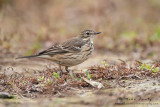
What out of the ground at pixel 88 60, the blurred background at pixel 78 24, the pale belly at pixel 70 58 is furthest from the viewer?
the blurred background at pixel 78 24

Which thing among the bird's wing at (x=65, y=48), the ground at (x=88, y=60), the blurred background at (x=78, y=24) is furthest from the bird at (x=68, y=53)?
the blurred background at (x=78, y=24)

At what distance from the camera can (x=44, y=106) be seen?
4902 millimetres

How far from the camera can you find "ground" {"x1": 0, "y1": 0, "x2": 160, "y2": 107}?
18.3ft

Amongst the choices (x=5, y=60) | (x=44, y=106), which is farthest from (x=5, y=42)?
(x=44, y=106)

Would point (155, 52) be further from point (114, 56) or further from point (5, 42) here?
point (5, 42)

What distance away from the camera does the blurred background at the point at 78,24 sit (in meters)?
10.6

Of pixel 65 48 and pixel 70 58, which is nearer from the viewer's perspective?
pixel 70 58

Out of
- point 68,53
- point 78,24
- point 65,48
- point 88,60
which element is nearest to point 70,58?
point 68,53

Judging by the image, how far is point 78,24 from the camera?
569 inches

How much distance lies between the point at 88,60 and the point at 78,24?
16.5ft

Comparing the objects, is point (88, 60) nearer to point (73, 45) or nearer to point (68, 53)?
point (73, 45)

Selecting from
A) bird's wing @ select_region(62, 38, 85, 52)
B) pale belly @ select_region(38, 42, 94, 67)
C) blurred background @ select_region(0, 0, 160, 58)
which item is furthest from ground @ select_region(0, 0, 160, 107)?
bird's wing @ select_region(62, 38, 85, 52)

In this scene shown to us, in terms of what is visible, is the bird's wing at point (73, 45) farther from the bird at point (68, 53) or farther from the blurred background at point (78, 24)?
the blurred background at point (78, 24)

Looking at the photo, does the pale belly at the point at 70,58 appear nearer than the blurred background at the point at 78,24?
Yes
